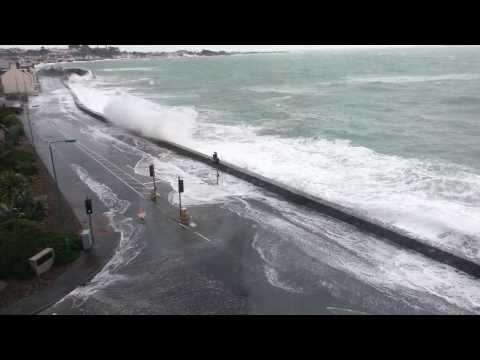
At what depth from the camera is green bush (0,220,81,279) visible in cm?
1043

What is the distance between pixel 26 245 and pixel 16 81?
49.6m

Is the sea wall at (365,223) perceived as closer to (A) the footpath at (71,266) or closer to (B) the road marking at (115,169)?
(B) the road marking at (115,169)

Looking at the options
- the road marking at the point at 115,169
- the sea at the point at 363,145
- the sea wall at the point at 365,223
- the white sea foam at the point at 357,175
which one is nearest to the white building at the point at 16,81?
the sea at the point at 363,145

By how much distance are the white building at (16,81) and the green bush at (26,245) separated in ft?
155

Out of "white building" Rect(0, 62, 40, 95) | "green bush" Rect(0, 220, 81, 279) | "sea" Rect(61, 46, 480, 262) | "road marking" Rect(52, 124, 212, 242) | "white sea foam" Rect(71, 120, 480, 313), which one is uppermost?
"white building" Rect(0, 62, 40, 95)

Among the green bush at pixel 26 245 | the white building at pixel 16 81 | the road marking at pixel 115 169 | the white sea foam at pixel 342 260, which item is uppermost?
the white building at pixel 16 81

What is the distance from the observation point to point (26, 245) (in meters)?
11.1

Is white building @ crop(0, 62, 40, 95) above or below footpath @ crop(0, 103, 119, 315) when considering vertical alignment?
above

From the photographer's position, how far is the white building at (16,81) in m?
50.6

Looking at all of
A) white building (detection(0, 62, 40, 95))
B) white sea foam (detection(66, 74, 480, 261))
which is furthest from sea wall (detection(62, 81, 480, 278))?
white building (detection(0, 62, 40, 95))

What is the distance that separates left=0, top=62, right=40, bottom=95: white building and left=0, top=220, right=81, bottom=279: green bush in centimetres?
4719

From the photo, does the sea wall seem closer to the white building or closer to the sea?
the sea

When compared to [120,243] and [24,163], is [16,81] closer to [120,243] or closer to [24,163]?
[24,163]

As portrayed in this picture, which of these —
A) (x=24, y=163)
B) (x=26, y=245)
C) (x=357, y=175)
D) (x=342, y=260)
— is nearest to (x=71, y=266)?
(x=26, y=245)
